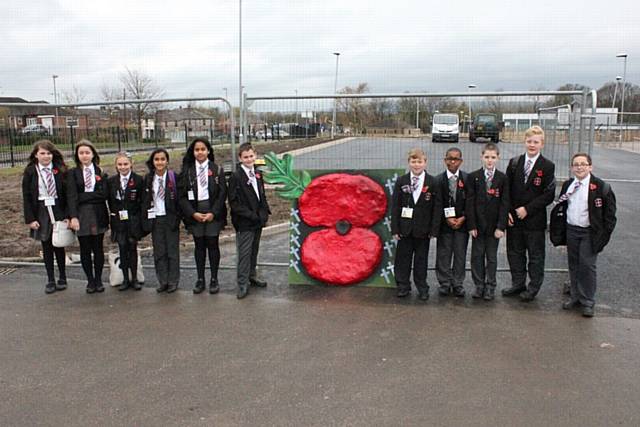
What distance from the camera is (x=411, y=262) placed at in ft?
17.9

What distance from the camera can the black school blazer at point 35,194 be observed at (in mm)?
5543

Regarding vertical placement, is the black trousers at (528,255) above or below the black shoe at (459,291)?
above

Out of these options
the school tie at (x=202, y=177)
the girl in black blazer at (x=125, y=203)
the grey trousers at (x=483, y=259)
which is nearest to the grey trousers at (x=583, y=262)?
the grey trousers at (x=483, y=259)

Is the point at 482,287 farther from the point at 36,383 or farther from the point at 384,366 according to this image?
the point at 36,383

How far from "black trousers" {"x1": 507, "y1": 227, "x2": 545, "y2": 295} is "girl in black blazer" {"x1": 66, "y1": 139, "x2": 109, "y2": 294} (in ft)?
13.9

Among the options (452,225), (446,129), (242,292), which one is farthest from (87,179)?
(446,129)

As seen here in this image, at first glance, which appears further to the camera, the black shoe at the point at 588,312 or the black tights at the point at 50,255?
the black tights at the point at 50,255

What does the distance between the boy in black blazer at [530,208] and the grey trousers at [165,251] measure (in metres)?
3.47

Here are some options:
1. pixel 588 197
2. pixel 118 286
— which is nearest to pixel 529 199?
pixel 588 197

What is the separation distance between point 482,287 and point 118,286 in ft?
12.7

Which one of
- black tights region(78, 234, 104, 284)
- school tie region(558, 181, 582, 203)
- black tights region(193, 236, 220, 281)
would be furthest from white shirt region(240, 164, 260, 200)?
school tie region(558, 181, 582, 203)

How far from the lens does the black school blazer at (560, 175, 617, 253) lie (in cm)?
469

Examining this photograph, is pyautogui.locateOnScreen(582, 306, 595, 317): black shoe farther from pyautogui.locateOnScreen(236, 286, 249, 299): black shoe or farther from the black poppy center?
pyautogui.locateOnScreen(236, 286, 249, 299): black shoe

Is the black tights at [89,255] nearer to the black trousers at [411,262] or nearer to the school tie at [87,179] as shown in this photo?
the school tie at [87,179]
